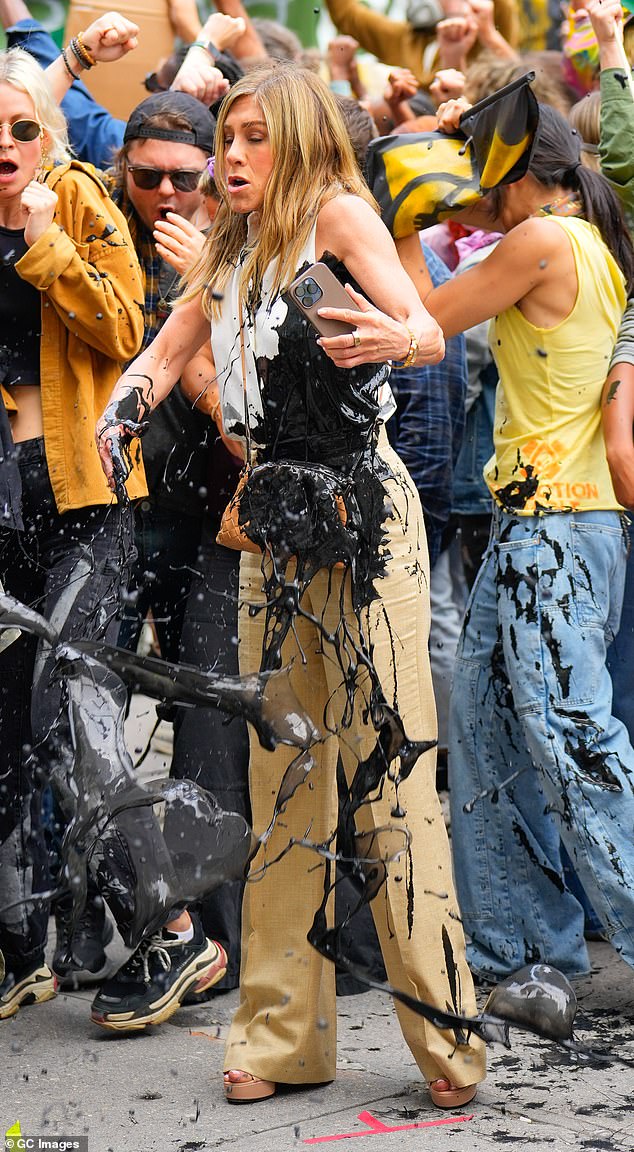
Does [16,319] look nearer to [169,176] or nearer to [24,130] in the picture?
[24,130]

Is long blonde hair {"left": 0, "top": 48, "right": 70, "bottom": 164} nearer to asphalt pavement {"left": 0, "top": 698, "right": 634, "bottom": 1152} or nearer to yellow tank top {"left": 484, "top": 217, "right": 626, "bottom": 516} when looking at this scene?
yellow tank top {"left": 484, "top": 217, "right": 626, "bottom": 516}

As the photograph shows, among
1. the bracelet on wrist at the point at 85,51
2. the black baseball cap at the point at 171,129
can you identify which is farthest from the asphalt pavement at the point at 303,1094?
the bracelet on wrist at the point at 85,51

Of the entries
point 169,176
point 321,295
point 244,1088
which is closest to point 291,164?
point 321,295

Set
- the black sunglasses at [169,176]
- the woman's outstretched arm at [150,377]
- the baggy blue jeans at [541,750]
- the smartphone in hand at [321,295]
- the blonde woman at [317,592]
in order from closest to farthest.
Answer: the smartphone in hand at [321,295], the blonde woman at [317,592], the woman's outstretched arm at [150,377], the baggy blue jeans at [541,750], the black sunglasses at [169,176]

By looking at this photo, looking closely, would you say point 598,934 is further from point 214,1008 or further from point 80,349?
point 80,349

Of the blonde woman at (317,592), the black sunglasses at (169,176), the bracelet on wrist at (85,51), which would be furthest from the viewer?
the bracelet on wrist at (85,51)

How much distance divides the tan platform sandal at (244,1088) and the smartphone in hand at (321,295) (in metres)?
1.58

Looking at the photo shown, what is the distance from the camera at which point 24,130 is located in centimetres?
360

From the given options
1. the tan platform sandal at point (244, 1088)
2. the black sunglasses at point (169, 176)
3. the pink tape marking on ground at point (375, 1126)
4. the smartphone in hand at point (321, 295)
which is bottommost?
the pink tape marking on ground at point (375, 1126)

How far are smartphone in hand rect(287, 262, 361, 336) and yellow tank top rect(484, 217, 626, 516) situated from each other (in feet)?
2.93

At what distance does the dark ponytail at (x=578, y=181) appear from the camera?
12.0 ft

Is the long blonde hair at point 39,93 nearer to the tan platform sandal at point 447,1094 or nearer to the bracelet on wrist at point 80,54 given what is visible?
the bracelet on wrist at point 80,54

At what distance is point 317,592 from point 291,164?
0.90 metres

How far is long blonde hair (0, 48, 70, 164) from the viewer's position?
365cm
